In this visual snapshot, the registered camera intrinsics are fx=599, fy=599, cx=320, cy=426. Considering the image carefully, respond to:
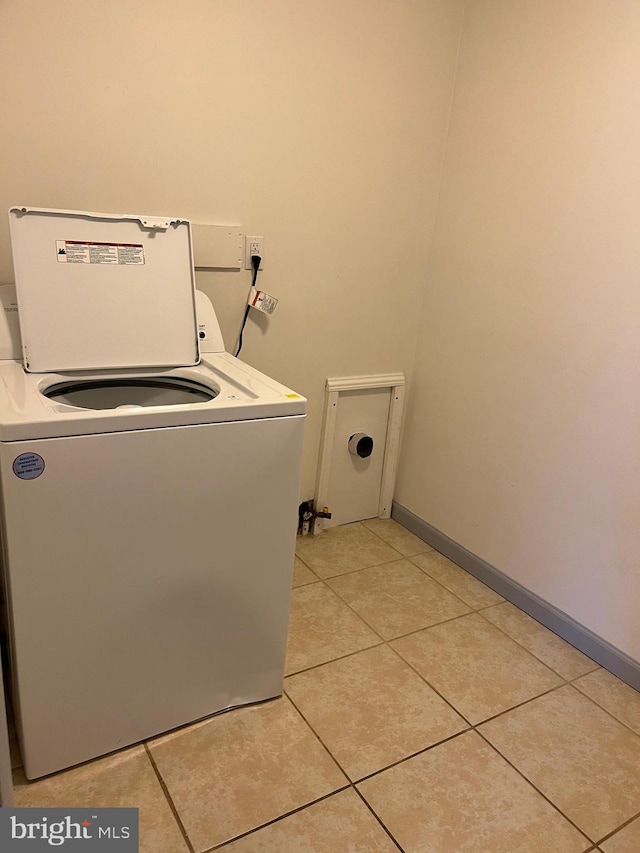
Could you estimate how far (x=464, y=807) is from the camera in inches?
50.0

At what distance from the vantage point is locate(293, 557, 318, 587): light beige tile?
6.56 feet

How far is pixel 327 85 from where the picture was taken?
1814 millimetres

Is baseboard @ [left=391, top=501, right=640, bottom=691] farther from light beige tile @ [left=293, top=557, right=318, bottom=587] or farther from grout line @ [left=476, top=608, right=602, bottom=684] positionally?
light beige tile @ [left=293, top=557, right=318, bottom=587]

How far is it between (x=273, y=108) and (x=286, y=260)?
44 cm

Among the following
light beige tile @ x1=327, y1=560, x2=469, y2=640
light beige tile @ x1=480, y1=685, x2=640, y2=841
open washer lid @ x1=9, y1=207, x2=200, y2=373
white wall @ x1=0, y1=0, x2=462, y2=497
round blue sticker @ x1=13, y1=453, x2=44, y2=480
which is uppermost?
white wall @ x1=0, y1=0, x2=462, y2=497

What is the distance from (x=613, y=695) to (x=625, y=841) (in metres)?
0.46

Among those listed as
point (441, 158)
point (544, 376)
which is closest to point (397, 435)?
point (544, 376)

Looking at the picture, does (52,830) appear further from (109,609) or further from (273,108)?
(273,108)

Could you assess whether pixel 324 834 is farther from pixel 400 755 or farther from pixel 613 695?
pixel 613 695

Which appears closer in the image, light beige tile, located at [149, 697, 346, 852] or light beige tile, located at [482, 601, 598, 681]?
light beige tile, located at [149, 697, 346, 852]

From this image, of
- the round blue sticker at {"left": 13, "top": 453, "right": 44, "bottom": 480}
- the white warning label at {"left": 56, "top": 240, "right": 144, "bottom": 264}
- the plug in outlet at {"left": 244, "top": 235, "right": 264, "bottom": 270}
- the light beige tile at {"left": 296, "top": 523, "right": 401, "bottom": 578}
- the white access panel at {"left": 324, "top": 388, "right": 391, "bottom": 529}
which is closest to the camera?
the round blue sticker at {"left": 13, "top": 453, "right": 44, "bottom": 480}

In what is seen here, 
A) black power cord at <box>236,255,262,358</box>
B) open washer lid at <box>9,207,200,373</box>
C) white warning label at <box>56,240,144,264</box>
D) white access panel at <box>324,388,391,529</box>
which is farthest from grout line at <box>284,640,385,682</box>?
white warning label at <box>56,240,144,264</box>

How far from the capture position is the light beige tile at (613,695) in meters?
1.57

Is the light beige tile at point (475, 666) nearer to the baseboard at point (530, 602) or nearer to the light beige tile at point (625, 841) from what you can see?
the baseboard at point (530, 602)
